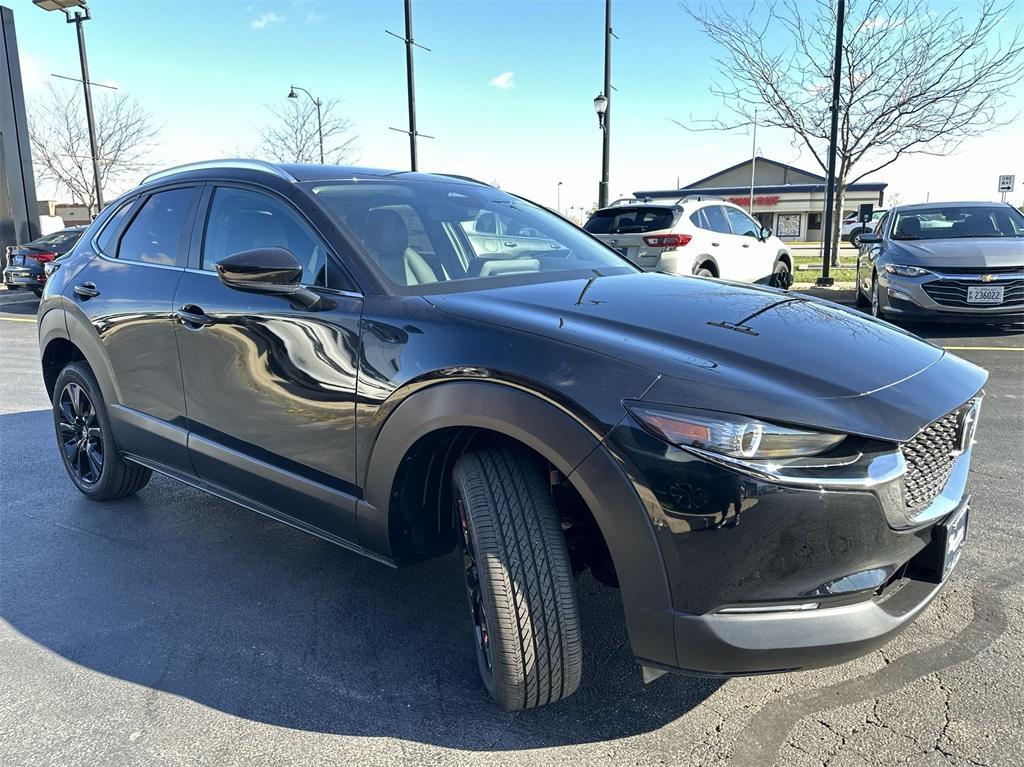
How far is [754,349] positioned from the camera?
2.10 meters

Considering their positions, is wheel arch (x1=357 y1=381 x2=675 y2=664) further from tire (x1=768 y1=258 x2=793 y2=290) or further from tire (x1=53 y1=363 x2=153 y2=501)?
tire (x1=768 y1=258 x2=793 y2=290)

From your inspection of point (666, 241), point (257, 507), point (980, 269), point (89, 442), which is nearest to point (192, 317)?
point (257, 507)

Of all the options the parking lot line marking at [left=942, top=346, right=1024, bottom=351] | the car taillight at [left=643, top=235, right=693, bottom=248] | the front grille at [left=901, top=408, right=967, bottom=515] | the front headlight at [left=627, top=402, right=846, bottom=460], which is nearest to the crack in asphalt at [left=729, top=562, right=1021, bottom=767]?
the front grille at [left=901, top=408, right=967, bottom=515]

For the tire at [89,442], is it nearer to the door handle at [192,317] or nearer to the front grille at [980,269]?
the door handle at [192,317]

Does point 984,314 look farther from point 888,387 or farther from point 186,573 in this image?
point 186,573

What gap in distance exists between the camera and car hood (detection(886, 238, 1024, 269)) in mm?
7797

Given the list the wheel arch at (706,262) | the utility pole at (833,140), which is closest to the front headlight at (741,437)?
the wheel arch at (706,262)

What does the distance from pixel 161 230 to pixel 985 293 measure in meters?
7.79

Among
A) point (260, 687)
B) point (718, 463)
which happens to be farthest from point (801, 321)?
point (260, 687)

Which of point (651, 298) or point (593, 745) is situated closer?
point (593, 745)

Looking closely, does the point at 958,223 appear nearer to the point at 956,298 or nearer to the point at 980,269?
the point at 980,269

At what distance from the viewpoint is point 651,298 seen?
8.55 feet

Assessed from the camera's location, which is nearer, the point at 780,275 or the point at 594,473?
the point at 594,473

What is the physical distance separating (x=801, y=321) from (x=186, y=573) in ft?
8.82
